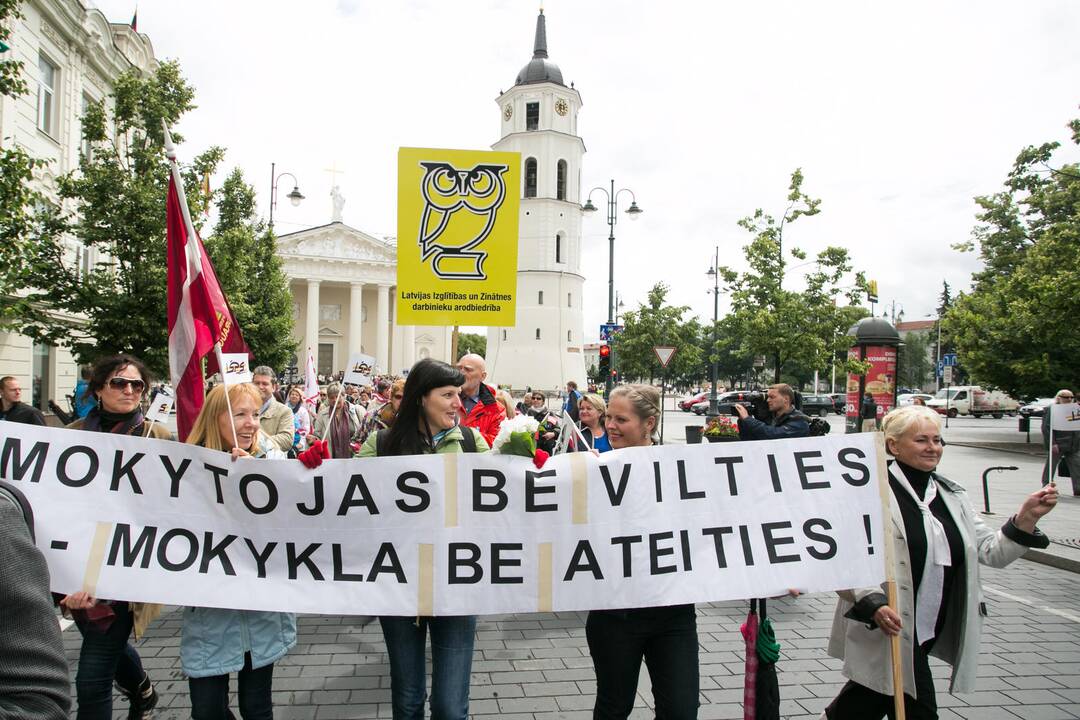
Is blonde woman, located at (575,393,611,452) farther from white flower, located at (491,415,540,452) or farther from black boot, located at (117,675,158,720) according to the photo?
black boot, located at (117,675,158,720)

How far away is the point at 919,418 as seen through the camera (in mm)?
3260

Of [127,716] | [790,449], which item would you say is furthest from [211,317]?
[790,449]

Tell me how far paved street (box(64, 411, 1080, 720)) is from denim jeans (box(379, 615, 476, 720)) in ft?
3.78

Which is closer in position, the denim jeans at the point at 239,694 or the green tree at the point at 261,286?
the denim jeans at the point at 239,694

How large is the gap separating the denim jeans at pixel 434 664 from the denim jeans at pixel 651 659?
22.6 inches

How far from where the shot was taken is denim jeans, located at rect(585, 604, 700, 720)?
2930 mm

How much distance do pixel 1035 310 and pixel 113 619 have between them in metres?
24.5

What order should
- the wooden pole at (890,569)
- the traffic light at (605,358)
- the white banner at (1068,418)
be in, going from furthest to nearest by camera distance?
the traffic light at (605,358)
the white banner at (1068,418)
the wooden pole at (890,569)

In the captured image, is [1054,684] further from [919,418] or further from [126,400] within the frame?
[126,400]

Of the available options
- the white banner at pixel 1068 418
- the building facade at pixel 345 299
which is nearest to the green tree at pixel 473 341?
the building facade at pixel 345 299

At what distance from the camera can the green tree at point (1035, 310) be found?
19.0 meters

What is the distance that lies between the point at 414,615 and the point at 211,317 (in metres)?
1.92

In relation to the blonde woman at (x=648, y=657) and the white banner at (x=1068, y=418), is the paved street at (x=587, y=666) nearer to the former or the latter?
the blonde woman at (x=648, y=657)

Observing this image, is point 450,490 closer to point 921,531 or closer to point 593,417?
point 921,531
